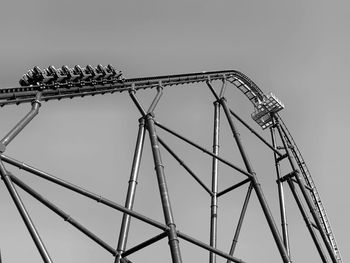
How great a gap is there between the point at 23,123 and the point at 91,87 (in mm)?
3643

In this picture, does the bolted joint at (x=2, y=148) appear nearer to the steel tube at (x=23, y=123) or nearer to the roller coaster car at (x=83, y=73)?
the steel tube at (x=23, y=123)

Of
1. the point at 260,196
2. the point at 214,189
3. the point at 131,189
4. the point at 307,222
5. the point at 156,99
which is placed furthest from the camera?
the point at 307,222

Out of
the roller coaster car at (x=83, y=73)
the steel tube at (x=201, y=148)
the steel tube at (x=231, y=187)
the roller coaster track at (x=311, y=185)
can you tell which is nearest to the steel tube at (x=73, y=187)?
the steel tube at (x=201, y=148)

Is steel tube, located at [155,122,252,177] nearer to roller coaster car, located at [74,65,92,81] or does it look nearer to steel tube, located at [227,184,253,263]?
steel tube, located at [227,184,253,263]

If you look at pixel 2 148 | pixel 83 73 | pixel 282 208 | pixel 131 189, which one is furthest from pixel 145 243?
pixel 282 208

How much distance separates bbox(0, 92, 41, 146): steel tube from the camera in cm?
909

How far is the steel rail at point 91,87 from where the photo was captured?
34.7 feet

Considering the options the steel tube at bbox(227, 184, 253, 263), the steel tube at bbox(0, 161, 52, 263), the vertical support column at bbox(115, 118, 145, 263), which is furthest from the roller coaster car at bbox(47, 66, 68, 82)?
the steel tube at bbox(227, 184, 253, 263)

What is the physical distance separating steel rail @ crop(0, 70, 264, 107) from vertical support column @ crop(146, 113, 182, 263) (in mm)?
1817

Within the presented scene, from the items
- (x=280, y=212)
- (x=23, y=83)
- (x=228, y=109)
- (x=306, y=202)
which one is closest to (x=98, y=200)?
(x=23, y=83)

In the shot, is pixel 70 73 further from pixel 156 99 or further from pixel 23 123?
pixel 23 123

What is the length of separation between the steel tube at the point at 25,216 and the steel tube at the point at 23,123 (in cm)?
77

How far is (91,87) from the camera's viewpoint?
1315 cm

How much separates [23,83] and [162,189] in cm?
443
